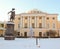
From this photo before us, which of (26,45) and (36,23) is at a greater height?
(36,23)

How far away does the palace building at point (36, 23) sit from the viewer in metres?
49.6

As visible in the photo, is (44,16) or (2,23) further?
(2,23)

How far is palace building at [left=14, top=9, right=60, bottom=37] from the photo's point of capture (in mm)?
49588

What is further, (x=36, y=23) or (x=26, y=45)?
(x=36, y=23)

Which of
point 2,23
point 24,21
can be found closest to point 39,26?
point 24,21

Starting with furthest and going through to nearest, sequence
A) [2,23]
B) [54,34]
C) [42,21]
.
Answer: [2,23] → [42,21] → [54,34]

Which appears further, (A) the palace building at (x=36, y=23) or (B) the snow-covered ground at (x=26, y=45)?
(A) the palace building at (x=36, y=23)

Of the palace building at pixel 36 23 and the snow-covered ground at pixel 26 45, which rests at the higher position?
the palace building at pixel 36 23

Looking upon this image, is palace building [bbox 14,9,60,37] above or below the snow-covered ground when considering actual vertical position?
above

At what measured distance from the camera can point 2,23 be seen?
54969 mm

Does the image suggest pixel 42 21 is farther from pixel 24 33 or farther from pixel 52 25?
pixel 24 33

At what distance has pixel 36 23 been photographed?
50.5 metres

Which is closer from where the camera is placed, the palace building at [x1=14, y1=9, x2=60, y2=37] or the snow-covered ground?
the snow-covered ground

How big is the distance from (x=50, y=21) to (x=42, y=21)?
8.05 feet
